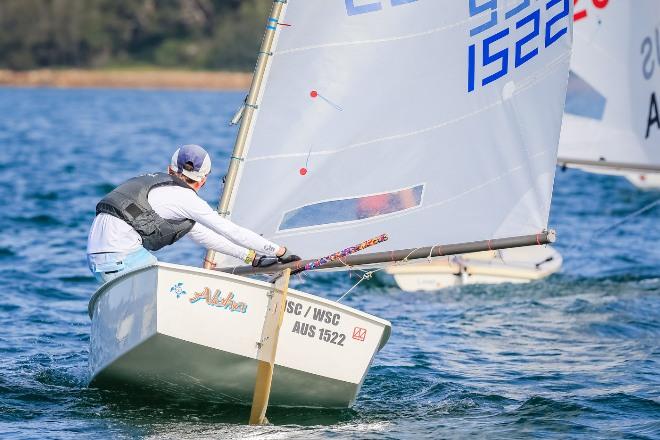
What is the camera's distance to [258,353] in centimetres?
830

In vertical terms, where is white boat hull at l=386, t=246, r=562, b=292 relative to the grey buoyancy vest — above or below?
below

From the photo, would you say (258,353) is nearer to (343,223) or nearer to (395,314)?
(343,223)

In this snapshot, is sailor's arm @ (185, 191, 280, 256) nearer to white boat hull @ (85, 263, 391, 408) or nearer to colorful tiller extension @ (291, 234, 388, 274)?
colorful tiller extension @ (291, 234, 388, 274)

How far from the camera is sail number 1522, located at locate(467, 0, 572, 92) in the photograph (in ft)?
31.9

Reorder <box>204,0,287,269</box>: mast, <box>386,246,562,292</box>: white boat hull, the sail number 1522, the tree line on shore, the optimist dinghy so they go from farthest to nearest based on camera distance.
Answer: the tree line on shore, <box>386,246,562,292</box>: white boat hull, the sail number 1522, the optimist dinghy, <box>204,0,287,269</box>: mast

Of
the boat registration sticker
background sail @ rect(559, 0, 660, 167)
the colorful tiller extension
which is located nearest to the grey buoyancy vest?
the colorful tiller extension

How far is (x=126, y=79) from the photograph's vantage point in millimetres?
92125

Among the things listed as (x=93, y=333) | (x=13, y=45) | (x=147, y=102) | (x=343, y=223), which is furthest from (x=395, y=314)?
(x=13, y=45)

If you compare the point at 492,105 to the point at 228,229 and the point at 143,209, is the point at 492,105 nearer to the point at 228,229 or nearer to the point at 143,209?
the point at 228,229

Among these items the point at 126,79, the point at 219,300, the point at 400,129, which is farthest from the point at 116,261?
the point at 126,79

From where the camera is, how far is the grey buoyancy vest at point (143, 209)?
8.67 metres

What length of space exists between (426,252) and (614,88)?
7.81 meters

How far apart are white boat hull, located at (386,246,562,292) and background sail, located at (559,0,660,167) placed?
198 centimetres

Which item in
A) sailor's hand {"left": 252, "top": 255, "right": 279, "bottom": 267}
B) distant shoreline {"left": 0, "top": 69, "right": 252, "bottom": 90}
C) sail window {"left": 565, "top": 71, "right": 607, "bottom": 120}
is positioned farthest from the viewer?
distant shoreline {"left": 0, "top": 69, "right": 252, "bottom": 90}
